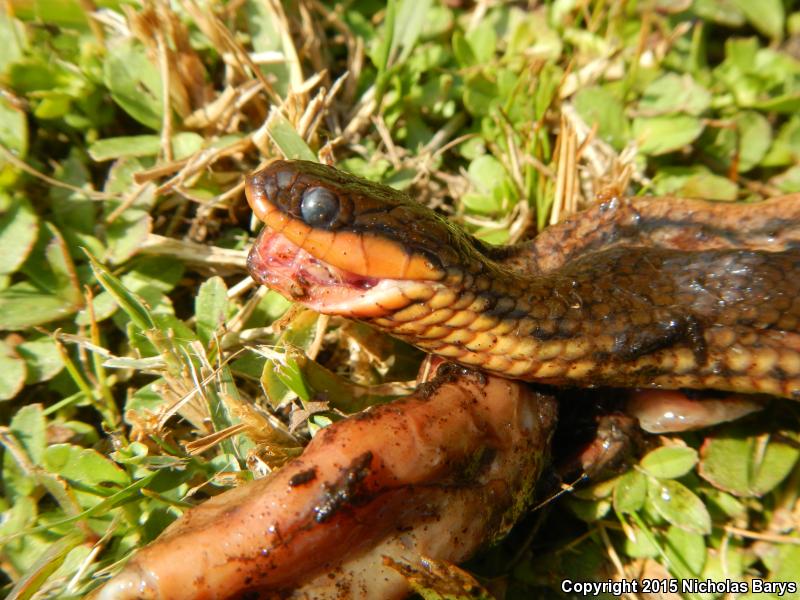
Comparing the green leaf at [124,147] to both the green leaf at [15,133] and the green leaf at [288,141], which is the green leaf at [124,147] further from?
the green leaf at [288,141]

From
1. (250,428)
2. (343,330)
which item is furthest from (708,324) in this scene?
(250,428)

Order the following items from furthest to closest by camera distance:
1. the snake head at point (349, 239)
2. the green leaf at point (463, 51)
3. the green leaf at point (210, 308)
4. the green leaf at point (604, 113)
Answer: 1. the green leaf at point (463, 51)
2. the green leaf at point (604, 113)
3. the green leaf at point (210, 308)
4. the snake head at point (349, 239)

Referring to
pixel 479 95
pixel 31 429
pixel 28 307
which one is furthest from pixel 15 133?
pixel 479 95

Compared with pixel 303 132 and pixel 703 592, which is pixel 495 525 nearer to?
pixel 703 592
